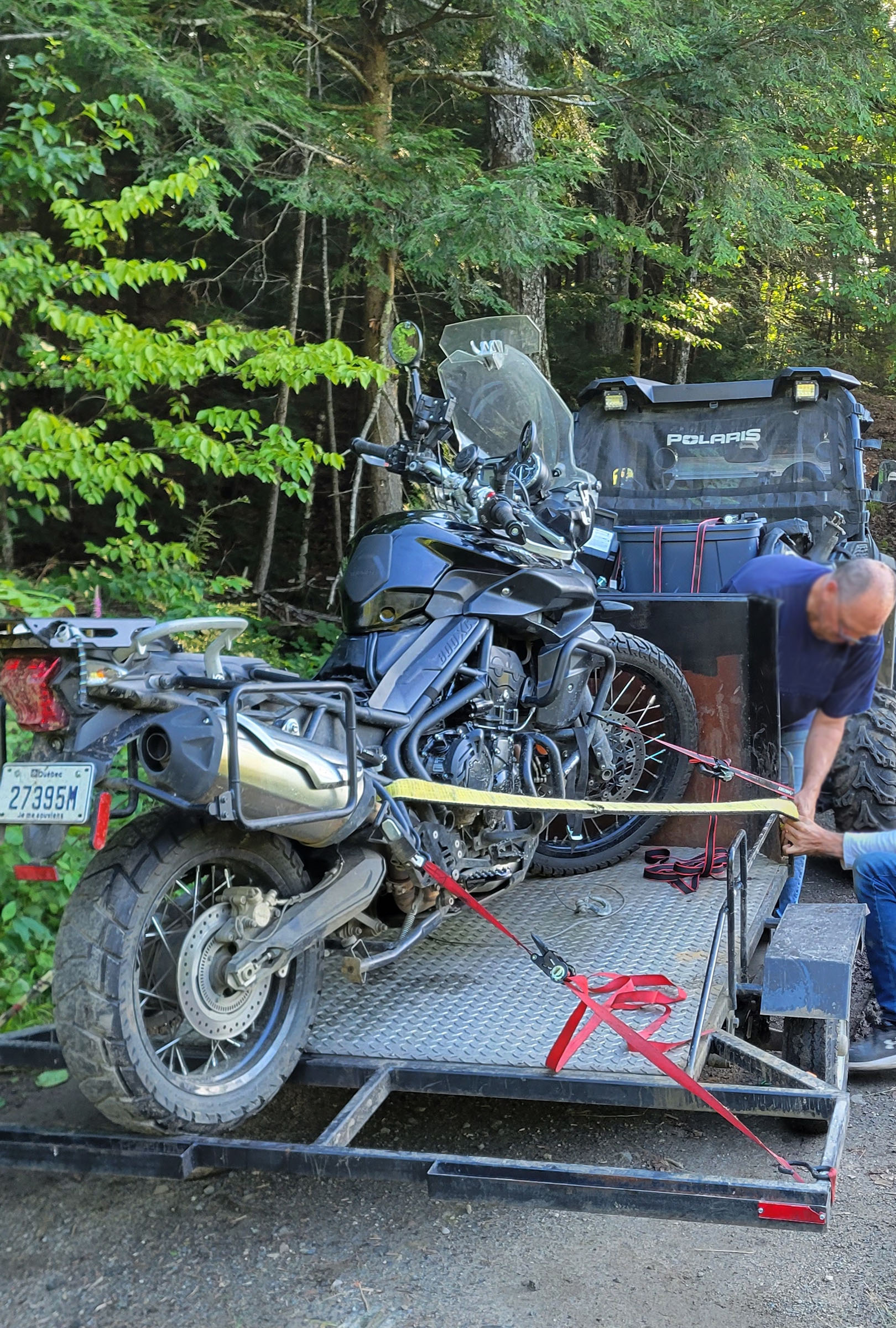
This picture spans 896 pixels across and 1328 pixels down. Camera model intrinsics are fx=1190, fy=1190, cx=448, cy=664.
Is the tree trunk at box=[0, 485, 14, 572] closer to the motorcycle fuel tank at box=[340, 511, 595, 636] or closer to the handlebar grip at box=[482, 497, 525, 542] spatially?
the motorcycle fuel tank at box=[340, 511, 595, 636]

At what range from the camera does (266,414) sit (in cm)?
991

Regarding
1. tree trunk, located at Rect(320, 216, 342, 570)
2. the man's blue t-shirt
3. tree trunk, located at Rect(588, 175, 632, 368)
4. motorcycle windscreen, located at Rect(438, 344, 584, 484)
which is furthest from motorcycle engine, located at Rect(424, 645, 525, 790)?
tree trunk, located at Rect(588, 175, 632, 368)

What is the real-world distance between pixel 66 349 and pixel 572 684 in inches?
133

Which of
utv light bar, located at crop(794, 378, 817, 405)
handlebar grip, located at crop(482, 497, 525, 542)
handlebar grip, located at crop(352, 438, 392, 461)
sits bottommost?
handlebar grip, located at crop(482, 497, 525, 542)

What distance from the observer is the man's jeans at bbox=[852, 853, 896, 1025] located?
12.6 ft

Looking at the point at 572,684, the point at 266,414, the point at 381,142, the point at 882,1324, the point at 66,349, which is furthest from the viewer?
the point at 266,414

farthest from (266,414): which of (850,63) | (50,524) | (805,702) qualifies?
(805,702)

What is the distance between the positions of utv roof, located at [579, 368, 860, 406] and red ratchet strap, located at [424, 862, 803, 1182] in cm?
390

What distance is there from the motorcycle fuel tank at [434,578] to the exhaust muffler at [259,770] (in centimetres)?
87

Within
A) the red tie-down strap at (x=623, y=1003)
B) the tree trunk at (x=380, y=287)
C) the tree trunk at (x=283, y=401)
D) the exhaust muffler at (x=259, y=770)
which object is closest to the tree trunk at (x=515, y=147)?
the tree trunk at (x=380, y=287)

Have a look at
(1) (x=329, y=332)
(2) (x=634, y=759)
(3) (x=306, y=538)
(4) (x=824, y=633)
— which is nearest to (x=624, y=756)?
(2) (x=634, y=759)

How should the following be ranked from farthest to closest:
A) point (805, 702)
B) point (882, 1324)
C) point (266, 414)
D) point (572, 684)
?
point (266, 414) → point (572, 684) → point (882, 1324) → point (805, 702)

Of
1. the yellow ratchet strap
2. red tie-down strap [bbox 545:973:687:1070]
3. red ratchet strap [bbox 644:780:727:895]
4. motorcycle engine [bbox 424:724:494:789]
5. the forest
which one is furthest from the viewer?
the forest

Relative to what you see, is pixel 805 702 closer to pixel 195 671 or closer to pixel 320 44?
pixel 195 671
